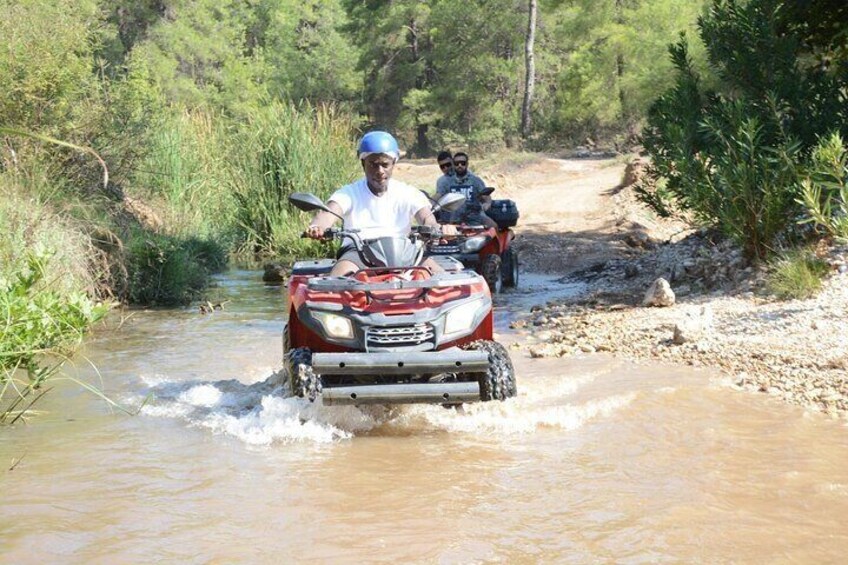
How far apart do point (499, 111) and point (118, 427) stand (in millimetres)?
38507

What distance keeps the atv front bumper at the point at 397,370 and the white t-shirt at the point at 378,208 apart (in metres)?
1.26

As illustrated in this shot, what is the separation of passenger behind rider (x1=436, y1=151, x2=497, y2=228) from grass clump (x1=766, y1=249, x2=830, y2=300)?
12.5 feet

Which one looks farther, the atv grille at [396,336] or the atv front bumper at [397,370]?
the atv grille at [396,336]

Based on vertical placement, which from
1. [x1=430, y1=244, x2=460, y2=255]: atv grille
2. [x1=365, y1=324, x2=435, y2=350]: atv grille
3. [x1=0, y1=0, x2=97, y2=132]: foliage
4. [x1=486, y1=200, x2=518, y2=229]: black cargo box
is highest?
[x1=0, y1=0, x2=97, y2=132]: foliage

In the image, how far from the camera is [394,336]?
6492 mm

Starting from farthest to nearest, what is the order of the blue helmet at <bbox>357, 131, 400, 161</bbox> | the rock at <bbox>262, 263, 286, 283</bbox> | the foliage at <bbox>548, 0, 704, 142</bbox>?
the foliage at <bbox>548, 0, 704, 142</bbox>
the rock at <bbox>262, 263, 286, 283</bbox>
the blue helmet at <bbox>357, 131, 400, 161</bbox>

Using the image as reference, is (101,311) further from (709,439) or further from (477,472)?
(709,439)

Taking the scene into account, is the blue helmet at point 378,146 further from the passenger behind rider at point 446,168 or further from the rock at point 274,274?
the rock at point 274,274

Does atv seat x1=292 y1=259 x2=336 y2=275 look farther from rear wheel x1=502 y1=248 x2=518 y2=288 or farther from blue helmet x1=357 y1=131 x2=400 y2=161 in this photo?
rear wheel x1=502 y1=248 x2=518 y2=288

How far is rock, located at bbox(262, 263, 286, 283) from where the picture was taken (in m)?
15.4

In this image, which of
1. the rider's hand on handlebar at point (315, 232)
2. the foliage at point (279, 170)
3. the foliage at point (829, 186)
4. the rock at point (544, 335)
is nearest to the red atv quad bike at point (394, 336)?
the rider's hand on handlebar at point (315, 232)

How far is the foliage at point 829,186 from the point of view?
361 inches

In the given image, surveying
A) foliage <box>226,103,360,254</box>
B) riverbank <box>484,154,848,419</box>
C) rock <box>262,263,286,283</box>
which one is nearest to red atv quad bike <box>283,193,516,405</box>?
riverbank <box>484,154,848,419</box>

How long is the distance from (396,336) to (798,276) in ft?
15.6
